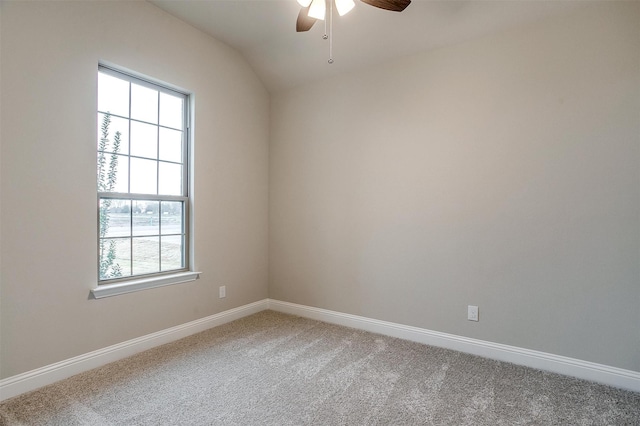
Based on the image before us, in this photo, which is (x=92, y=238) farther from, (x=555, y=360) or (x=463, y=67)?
(x=555, y=360)

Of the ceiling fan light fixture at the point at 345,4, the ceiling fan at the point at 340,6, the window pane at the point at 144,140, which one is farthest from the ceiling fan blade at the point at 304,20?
the window pane at the point at 144,140

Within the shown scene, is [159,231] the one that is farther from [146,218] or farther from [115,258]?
[115,258]

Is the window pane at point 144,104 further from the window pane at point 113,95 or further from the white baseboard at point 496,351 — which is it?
the white baseboard at point 496,351

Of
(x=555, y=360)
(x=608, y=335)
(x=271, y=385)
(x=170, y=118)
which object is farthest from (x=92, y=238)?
(x=608, y=335)

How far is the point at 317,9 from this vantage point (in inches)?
77.6

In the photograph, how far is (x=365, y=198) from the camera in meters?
3.13

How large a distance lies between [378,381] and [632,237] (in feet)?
6.15

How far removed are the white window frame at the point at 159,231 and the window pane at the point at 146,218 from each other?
47mm

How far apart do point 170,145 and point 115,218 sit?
2.61ft

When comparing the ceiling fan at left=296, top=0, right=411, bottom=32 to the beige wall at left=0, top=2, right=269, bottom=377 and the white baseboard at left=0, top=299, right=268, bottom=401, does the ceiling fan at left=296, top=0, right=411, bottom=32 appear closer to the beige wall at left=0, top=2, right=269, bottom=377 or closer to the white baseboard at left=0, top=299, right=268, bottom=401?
the beige wall at left=0, top=2, right=269, bottom=377

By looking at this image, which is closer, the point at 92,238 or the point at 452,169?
the point at 92,238

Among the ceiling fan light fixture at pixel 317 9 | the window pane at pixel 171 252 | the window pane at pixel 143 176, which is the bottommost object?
the window pane at pixel 171 252

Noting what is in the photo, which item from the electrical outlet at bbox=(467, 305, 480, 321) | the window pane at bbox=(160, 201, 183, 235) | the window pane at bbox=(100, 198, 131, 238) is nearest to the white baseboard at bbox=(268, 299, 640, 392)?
the electrical outlet at bbox=(467, 305, 480, 321)

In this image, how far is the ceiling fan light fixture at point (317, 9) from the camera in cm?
195
